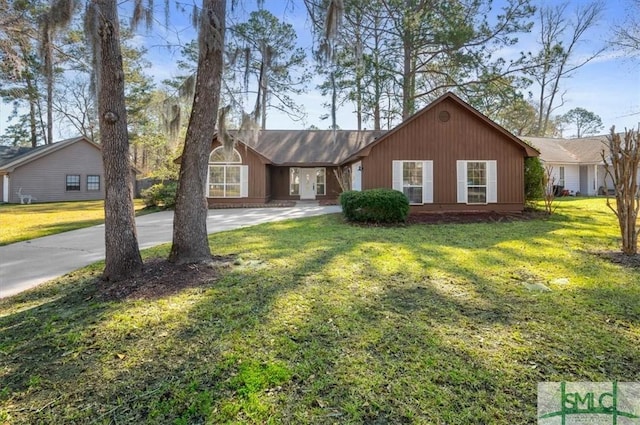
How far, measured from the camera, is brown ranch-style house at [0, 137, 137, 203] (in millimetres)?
21297

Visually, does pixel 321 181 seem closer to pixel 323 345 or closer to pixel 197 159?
pixel 197 159

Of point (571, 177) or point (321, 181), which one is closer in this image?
point (321, 181)

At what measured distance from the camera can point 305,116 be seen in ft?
24.6

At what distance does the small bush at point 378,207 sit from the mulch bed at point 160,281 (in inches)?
224

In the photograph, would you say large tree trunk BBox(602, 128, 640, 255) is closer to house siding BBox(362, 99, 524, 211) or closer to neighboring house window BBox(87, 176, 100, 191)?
house siding BBox(362, 99, 524, 211)

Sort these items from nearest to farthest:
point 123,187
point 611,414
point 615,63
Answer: point 611,414 → point 123,187 → point 615,63

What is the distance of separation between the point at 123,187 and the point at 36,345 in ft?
6.43

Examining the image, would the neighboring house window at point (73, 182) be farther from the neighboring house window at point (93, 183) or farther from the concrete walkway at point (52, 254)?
the concrete walkway at point (52, 254)

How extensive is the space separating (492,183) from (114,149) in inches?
493

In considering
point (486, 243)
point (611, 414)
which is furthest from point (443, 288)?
point (486, 243)

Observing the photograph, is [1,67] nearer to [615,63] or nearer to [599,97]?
[615,63]

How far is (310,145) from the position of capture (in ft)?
68.9

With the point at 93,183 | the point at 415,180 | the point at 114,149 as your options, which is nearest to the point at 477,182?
the point at 415,180

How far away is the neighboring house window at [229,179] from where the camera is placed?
17.0 metres
